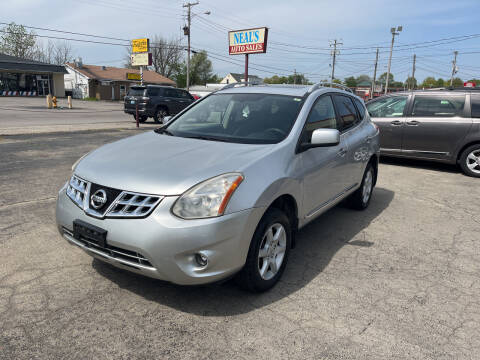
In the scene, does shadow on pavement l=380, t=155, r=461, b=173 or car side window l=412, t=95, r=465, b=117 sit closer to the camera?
car side window l=412, t=95, r=465, b=117

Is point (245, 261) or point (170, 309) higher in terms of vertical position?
point (245, 261)

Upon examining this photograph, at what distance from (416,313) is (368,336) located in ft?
1.82

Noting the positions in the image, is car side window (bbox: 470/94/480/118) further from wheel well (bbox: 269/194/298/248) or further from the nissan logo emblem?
the nissan logo emblem

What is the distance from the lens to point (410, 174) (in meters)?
7.90

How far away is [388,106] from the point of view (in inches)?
344

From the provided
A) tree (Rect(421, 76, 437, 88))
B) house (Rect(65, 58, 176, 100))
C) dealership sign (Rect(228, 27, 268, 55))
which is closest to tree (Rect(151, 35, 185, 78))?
house (Rect(65, 58, 176, 100))

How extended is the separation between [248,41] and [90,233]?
23.4m

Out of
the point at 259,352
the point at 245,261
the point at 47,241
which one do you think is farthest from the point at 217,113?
the point at 259,352

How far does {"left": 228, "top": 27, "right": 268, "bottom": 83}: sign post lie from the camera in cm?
2320

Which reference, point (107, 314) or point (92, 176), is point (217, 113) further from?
point (107, 314)

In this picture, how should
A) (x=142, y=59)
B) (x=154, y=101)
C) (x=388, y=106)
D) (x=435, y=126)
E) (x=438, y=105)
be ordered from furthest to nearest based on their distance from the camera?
1. (x=142, y=59)
2. (x=154, y=101)
3. (x=388, y=106)
4. (x=438, y=105)
5. (x=435, y=126)

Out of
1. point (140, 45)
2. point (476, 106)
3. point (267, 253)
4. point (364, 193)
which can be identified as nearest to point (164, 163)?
point (267, 253)

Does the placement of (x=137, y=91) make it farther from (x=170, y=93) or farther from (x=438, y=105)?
(x=438, y=105)

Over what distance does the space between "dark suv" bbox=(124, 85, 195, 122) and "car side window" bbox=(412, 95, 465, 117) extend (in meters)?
12.5
